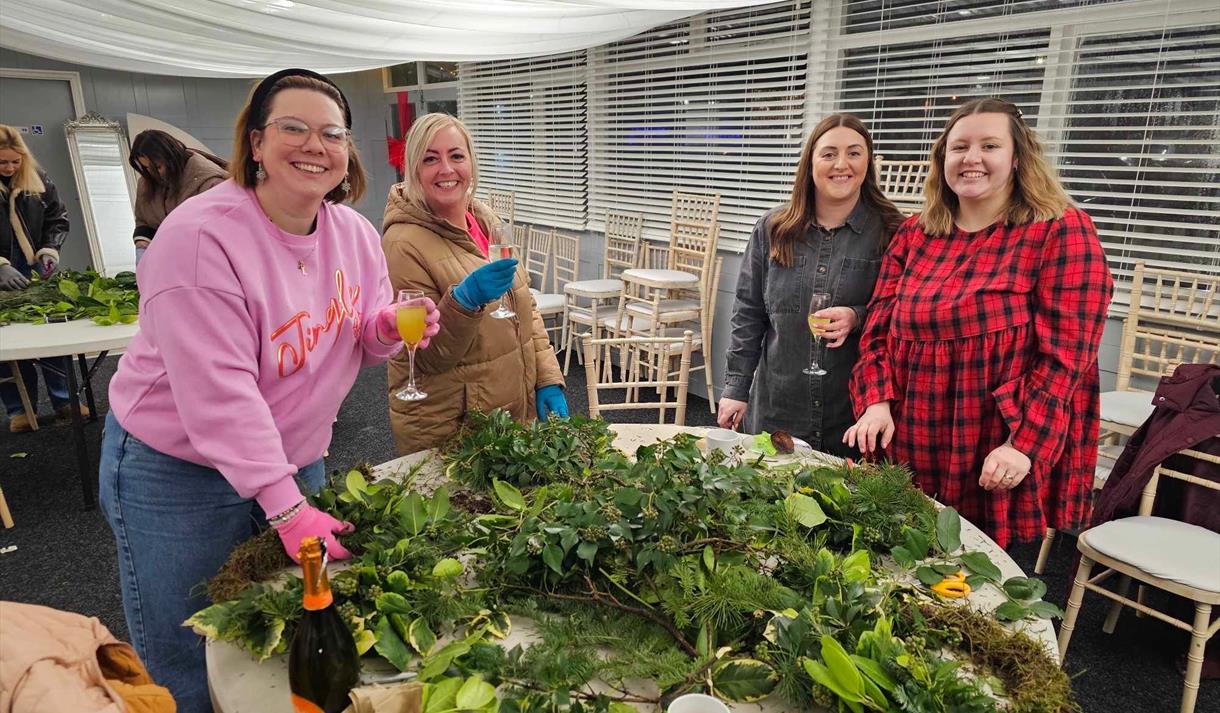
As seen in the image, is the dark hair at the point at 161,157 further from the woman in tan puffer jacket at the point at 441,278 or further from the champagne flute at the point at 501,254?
the champagne flute at the point at 501,254

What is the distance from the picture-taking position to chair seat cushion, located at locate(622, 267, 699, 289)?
4.43 m

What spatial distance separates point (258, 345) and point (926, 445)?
5.12 ft

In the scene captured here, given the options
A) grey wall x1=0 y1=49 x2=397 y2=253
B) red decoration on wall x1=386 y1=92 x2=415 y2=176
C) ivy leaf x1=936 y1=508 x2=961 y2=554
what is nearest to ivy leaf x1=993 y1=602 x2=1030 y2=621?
ivy leaf x1=936 y1=508 x2=961 y2=554

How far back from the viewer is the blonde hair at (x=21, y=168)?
407 centimetres

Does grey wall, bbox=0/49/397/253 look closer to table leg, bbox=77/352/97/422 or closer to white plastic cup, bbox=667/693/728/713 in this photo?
table leg, bbox=77/352/97/422

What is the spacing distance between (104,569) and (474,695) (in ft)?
9.04

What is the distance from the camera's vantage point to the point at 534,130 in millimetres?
6266

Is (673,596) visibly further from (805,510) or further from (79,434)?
(79,434)

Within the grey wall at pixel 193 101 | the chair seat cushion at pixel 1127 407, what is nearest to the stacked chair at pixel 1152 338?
the chair seat cushion at pixel 1127 407

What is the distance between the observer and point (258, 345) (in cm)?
125

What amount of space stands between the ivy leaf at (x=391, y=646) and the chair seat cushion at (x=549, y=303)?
14.0 ft

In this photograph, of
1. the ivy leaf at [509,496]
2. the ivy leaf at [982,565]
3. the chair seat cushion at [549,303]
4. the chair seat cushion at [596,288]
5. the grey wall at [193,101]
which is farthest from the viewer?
the grey wall at [193,101]

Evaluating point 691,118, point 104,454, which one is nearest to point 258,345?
point 104,454

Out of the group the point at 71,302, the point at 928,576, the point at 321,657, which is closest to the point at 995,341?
the point at 928,576
